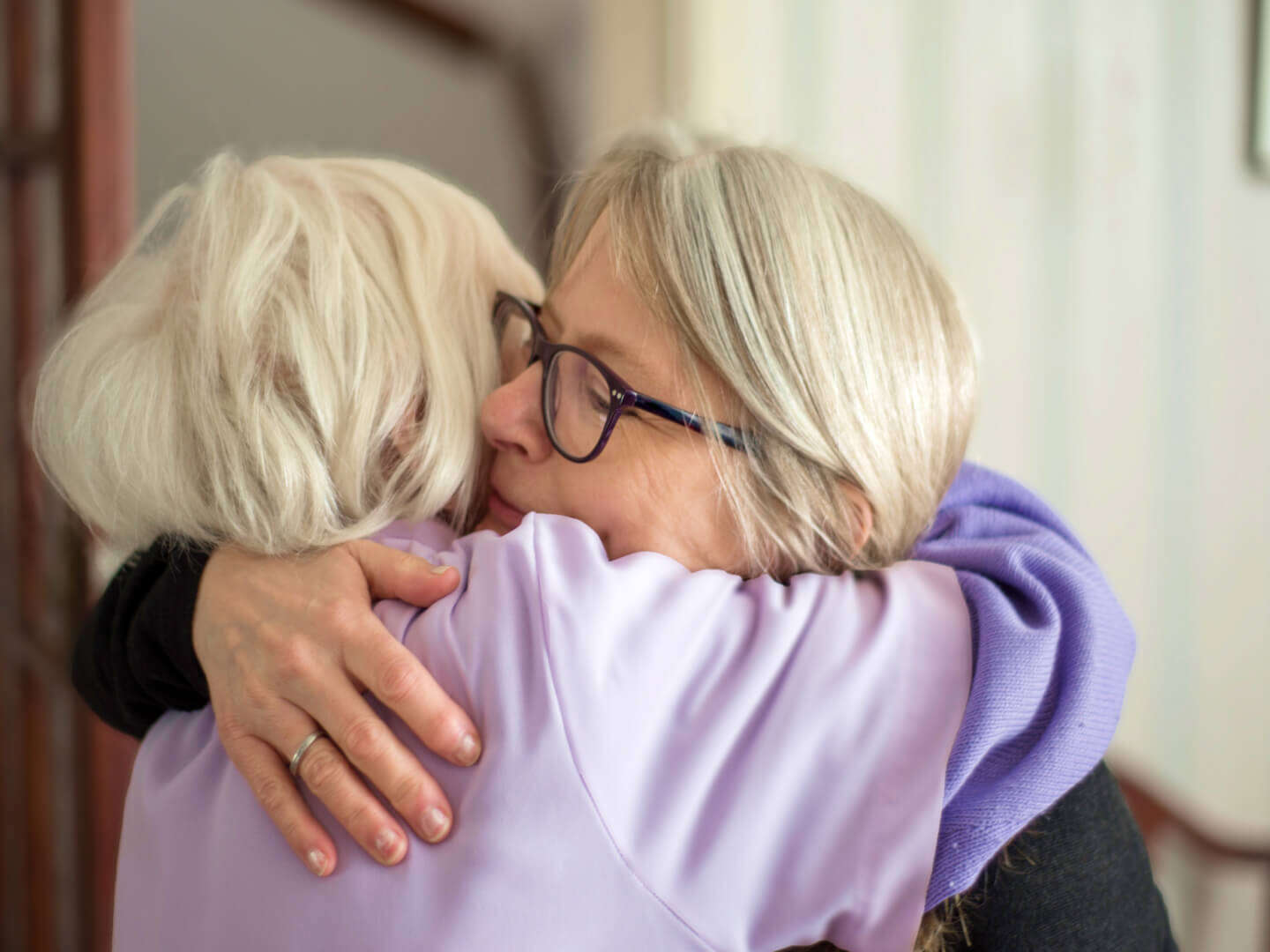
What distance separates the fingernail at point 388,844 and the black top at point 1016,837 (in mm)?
296

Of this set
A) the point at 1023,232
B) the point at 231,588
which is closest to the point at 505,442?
the point at 231,588

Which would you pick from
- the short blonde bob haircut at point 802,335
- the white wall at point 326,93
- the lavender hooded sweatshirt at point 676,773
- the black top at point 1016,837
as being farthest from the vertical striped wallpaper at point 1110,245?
the lavender hooded sweatshirt at point 676,773

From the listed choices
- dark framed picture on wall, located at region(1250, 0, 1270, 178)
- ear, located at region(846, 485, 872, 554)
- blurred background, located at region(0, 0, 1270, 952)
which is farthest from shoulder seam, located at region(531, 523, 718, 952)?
dark framed picture on wall, located at region(1250, 0, 1270, 178)

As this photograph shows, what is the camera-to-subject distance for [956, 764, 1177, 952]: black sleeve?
2.37ft

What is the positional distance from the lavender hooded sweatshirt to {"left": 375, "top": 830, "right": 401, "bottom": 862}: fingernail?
0.01 metres

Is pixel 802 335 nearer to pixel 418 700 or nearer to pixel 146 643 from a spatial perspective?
pixel 418 700

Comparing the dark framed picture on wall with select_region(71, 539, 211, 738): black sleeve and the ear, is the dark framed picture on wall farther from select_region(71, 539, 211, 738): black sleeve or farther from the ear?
select_region(71, 539, 211, 738): black sleeve

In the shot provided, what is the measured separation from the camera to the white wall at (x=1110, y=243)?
2125mm

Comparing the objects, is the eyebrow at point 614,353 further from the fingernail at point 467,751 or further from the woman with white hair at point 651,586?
the fingernail at point 467,751

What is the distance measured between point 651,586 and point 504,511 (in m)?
0.25

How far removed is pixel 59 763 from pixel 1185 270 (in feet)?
8.73

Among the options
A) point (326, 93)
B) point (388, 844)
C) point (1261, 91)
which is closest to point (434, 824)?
point (388, 844)

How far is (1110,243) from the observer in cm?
215

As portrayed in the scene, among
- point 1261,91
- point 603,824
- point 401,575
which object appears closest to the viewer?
point 603,824
